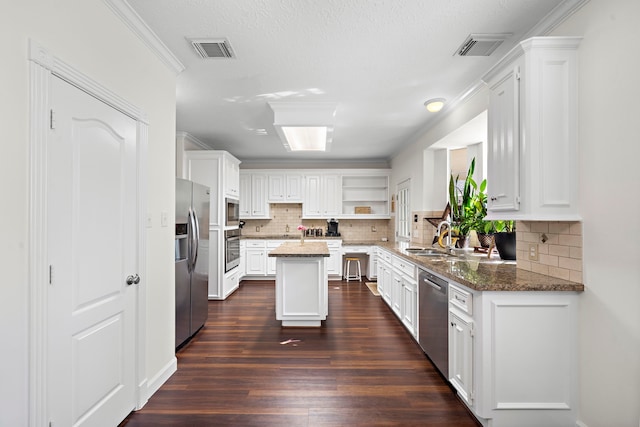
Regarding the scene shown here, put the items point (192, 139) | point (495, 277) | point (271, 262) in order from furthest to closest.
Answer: point (271, 262) → point (192, 139) → point (495, 277)

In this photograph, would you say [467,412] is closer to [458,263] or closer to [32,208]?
[458,263]

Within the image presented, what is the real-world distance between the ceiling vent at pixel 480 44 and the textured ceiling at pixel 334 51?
6 cm

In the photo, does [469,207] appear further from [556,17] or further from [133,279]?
[133,279]

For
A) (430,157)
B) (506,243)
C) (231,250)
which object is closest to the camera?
(506,243)

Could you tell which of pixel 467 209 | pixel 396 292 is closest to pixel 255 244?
pixel 396 292

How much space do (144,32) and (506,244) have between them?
3.47 m

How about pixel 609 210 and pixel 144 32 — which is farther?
pixel 144 32

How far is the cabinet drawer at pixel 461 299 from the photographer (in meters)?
2.06

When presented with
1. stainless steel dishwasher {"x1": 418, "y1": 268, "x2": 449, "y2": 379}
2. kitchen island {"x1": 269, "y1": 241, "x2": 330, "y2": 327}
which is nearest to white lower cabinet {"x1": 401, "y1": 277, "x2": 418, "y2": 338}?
stainless steel dishwasher {"x1": 418, "y1": 268, "x2": 449, "y2": 379}

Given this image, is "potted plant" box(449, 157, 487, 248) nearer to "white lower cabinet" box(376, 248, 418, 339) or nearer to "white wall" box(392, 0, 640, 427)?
"white lower cabinet" box(376, 248, 418, 339)

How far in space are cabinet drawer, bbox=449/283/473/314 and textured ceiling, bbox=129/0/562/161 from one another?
6.10 feet

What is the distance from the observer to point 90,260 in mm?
1729

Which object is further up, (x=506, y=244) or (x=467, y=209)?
(x=467, y=209)

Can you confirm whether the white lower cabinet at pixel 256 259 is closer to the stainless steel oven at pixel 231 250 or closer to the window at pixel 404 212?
the stainless steel oven at pixel 231 250
